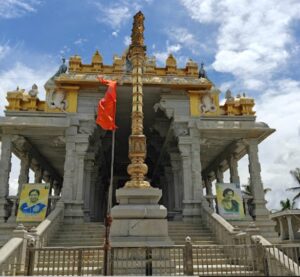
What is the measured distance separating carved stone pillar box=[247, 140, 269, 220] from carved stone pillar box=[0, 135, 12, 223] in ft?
43.9

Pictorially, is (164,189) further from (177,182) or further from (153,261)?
(153,261)

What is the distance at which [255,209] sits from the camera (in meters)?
18.2

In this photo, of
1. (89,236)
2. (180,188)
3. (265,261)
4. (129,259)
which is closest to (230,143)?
(180,188)

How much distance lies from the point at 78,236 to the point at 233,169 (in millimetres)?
12325

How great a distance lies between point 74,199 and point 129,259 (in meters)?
9.94

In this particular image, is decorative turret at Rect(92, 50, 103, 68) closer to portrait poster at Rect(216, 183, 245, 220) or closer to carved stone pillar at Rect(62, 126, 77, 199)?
carved stone pillar at Rect(62, 126, 77, 199)

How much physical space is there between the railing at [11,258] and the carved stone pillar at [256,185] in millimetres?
12344

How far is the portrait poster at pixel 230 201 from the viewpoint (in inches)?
687

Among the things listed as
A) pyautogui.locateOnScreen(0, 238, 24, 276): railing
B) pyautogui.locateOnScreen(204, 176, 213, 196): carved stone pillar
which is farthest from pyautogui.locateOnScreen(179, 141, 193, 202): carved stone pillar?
pyautogui.locateOnScreen(204, 176, 213, 196): carved stone pillar

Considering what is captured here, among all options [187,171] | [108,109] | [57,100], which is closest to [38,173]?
[57,100]

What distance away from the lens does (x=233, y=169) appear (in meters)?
23.0

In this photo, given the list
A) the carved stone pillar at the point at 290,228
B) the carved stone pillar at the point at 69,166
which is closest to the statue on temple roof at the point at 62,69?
the carved stone pillar at the point at 69,166

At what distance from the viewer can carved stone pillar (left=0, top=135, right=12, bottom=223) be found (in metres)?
17.2

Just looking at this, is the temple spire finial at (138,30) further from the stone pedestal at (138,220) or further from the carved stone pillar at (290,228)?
the carved stone pillar at (290,228)
